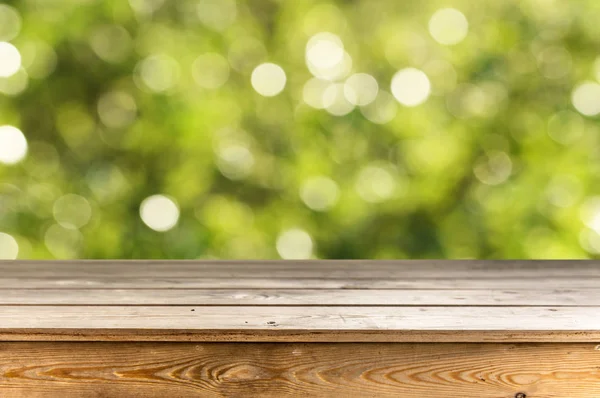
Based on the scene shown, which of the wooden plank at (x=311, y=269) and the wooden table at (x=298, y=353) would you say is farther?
the wooden plank at (x=311, y=269)

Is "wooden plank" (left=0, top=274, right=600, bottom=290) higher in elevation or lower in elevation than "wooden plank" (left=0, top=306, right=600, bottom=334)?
higher

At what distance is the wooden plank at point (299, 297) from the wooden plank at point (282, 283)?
4cm

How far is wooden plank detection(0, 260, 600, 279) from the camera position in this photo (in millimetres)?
1431

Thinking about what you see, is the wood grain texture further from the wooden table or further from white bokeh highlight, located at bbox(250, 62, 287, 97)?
white bokeh highlight, located at bbox(250, 62, 287, 97)

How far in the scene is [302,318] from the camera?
1.07 metres

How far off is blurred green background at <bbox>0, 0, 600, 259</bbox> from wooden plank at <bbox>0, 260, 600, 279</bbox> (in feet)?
2.91

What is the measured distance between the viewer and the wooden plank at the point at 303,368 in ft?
3.40

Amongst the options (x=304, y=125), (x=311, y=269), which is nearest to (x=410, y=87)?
(x=304, y=125)

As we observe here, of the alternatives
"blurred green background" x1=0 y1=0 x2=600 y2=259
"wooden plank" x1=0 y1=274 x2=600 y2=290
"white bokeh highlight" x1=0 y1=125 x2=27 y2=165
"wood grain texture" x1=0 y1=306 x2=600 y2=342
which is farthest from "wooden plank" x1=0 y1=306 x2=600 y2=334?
"white bokeh highlight" x1=0 y1=125 x2=27 y2=165

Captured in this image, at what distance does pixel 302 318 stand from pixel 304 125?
1410mm

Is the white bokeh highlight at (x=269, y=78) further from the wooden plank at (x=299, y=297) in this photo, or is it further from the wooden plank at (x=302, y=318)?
the wooden plank at (x=302, y=318)

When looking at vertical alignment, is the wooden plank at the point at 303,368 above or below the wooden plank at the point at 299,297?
below

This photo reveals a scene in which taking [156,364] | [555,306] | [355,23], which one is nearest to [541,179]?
[355,23]

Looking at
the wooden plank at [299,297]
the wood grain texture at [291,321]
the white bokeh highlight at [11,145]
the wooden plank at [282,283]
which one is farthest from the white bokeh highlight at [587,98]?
the white bokeh highlight at [11,145]
